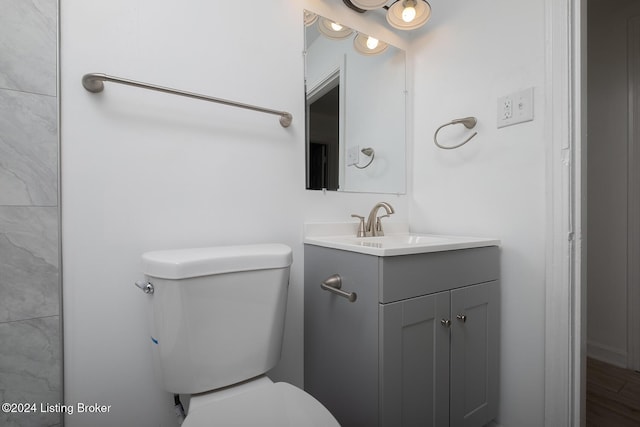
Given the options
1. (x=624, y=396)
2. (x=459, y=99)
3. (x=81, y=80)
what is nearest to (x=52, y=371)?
(x=81, y=80)

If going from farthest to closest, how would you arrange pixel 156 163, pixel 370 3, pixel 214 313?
pixel 370 3 → pixel 156 163 → pixel 214 313

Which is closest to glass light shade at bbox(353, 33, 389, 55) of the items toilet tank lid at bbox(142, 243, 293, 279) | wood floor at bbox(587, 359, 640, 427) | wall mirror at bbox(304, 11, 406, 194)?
wall mirror at bbox(304, 11, 406, 194)

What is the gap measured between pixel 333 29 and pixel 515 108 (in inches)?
32.0

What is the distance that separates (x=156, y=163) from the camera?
947 mm

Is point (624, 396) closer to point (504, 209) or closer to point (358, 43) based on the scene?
point (504, 209)

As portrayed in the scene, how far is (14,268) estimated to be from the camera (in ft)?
2.52

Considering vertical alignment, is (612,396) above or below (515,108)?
below

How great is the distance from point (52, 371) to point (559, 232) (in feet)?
5.16

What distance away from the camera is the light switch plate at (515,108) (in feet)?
3.39

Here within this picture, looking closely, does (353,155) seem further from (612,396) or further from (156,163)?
(612,396)

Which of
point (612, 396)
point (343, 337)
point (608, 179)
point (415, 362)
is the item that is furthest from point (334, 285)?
point (608, 179)

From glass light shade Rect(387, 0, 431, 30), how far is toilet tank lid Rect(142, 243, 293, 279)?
43.6 inches

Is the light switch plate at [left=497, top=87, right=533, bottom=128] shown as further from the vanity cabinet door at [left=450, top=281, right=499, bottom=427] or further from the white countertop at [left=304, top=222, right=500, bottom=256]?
the vanity cabinet door at [left=450, top=281, right=499, bottom=427]

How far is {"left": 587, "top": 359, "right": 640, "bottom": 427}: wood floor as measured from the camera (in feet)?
Answer: 4.03
